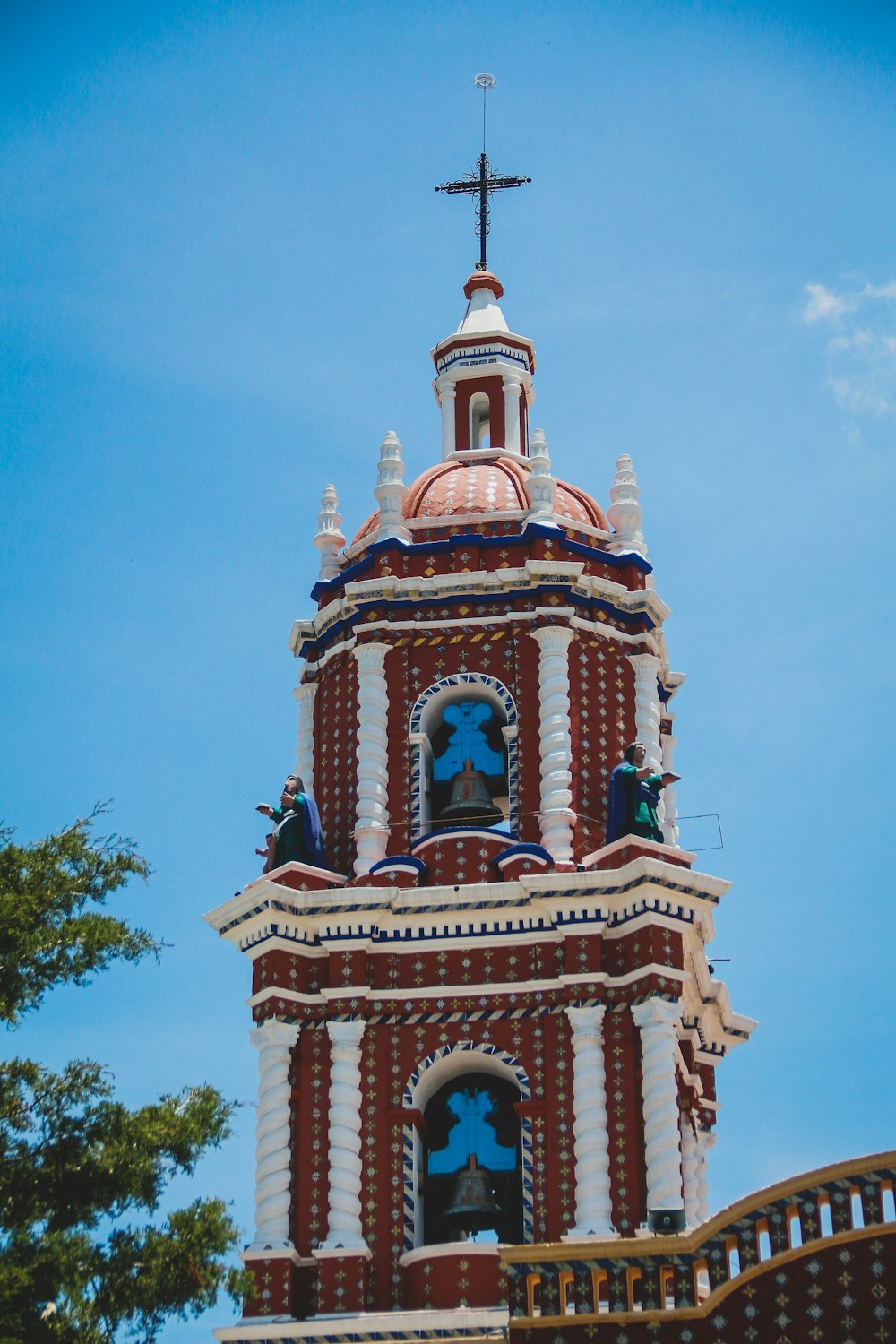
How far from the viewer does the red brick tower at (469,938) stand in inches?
918

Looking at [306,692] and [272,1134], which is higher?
[306,692]

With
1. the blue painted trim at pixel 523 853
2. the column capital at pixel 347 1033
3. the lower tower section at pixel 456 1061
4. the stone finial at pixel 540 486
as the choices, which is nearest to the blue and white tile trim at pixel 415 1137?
the lower tower section at pixel 456 1061

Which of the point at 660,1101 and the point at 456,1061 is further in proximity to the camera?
the point at 456,1061

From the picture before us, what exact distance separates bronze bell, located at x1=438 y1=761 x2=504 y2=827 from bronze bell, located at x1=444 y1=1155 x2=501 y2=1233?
395 centimetres

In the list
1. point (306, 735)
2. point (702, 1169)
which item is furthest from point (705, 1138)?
point (306, 735)

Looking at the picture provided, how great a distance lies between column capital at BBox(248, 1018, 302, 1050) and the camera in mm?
24453

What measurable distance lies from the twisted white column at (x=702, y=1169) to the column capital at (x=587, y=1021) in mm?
2964

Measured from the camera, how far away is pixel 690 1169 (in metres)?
25.8

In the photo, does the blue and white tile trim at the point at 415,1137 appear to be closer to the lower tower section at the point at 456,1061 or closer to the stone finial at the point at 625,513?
the lower tower section at the point at 456,1061

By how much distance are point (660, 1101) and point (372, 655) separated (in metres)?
6.17

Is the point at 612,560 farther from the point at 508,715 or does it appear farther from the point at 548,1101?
the point at 548,1101

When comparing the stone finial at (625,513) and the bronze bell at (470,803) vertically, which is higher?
the stone finial at (625,513)

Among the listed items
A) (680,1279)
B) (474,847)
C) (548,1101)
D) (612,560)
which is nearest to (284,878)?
(474,847)

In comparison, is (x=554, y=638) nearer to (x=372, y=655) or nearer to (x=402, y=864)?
(x=372, y=655)
